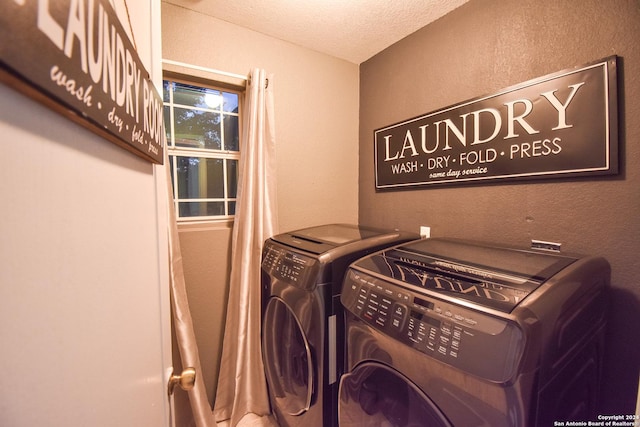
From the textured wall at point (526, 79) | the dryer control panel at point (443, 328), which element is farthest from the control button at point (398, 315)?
the textured wall at point (526, 79)

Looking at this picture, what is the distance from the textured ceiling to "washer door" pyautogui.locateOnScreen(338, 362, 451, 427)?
1824 millimetres

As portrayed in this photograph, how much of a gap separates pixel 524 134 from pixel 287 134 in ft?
4.62

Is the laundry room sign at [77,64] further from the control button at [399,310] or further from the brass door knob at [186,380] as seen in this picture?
the control button at [399,310]

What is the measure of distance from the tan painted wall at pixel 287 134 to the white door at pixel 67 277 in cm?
121

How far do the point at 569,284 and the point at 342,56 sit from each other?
79.7 inches

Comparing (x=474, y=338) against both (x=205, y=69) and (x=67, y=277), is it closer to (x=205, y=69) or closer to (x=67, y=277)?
(x=67, y=277)

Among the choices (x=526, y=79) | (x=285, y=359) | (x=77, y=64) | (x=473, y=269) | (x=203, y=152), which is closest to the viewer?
(x=77, y=64)

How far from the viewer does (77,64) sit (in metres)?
0.29

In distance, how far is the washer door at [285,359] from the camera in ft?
3.90

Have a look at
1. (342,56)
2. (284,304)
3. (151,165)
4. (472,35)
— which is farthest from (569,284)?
(342,56)

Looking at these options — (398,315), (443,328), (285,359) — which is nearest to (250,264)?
(285,359)

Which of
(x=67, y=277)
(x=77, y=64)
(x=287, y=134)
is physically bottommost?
(x=67, y=277)

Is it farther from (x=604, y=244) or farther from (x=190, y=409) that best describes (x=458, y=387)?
(x=190, y=409)

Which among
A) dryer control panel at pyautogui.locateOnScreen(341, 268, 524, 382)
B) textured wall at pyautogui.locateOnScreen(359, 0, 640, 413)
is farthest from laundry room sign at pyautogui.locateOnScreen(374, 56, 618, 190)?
dryer control panel at pyautogui.locateOnScreen(341, 268, 524, 382)
